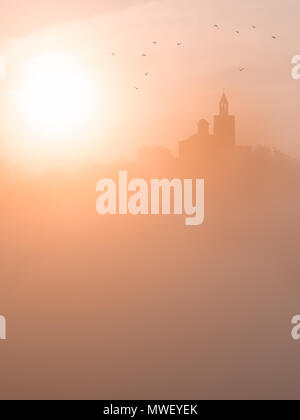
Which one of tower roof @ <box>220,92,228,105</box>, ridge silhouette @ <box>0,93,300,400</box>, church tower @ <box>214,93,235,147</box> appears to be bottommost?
ridge silhouette @ <box>0,93,300,400</box>

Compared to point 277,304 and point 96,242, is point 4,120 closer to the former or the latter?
point 96,242

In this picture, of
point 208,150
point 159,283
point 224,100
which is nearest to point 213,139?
Answer: point 208,150

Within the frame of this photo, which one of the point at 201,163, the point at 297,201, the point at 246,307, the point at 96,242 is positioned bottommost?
the point at 246,307

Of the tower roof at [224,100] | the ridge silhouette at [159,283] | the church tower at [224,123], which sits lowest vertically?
the ridge silhouette at [159,283]

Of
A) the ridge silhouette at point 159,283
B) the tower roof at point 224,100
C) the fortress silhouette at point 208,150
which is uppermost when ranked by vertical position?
the tower roof at point 224,100

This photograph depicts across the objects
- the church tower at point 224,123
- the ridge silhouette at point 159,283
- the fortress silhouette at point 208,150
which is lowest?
the ridge silhouette at point 159,283

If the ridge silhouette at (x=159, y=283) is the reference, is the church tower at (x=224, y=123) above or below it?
above

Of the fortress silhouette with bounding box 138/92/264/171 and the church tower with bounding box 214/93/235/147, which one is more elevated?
the church tower with bounding box 214/93/235/147

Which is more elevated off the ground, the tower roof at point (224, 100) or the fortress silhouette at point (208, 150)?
the tower roof at point (224, 100)

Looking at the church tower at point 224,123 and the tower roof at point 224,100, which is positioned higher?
the tower roof at point 224,100

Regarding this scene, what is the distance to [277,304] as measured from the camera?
2.10 metres

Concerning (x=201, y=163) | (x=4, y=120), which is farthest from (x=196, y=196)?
(x=4, y=120)

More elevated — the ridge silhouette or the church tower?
the church tower

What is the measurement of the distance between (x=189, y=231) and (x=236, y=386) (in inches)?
30.0
